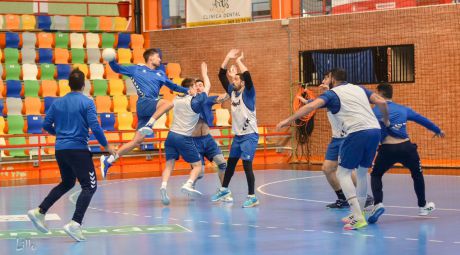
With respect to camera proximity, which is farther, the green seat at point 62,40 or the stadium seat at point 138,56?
the stadium seat at point 138,56

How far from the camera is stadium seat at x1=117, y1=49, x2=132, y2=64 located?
2759cm

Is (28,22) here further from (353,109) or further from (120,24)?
(353,109)

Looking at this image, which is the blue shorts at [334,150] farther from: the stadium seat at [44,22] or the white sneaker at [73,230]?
the stadium seat at [44,22]

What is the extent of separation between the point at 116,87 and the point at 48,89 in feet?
7.62

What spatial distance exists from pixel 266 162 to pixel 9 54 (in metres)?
8.41

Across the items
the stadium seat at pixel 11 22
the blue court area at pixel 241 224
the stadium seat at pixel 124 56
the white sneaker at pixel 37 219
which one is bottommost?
the blue court area at pixel 241 224

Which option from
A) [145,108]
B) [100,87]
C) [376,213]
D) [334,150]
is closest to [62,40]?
[100,87]

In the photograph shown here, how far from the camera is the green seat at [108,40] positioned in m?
28.3

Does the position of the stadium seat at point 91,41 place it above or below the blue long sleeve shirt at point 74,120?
above

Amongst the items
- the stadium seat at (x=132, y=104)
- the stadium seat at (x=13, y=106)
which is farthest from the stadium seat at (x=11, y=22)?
the stadium seat at (x=132, y=104)

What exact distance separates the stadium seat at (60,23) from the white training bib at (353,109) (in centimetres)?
1898

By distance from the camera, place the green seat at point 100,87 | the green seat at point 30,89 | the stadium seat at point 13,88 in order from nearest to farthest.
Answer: the stadium seat at point 13,88
the green seat at point 30,89
the green seat at point 100,87

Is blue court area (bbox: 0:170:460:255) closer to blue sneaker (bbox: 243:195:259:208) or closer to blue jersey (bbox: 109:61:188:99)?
blue sneaker (bbox: 243:195:259:208)

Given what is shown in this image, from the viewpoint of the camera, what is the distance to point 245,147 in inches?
553
